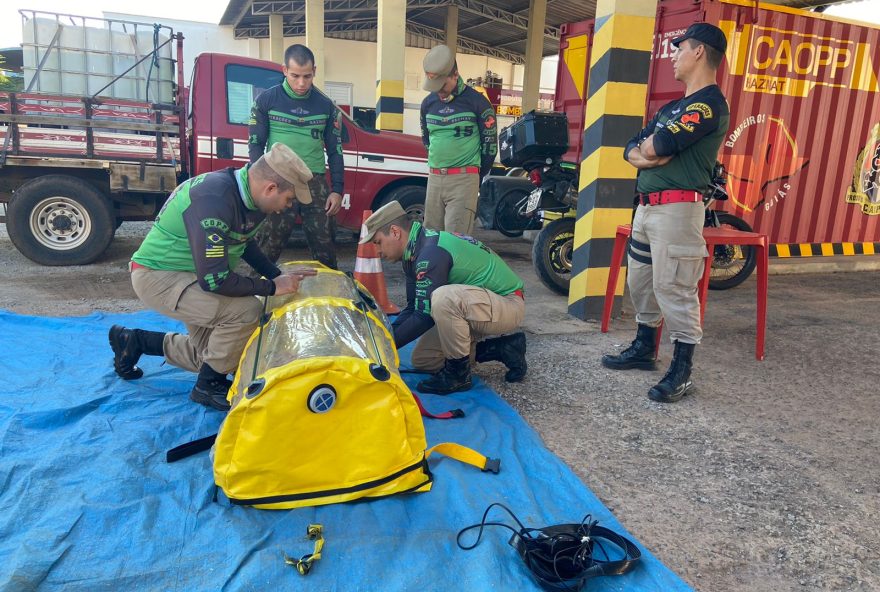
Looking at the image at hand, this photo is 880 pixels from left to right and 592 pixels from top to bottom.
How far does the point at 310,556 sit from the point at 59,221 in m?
5.47

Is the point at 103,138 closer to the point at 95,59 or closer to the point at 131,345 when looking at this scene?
the point at 95,59

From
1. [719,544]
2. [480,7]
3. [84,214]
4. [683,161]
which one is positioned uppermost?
[480,7]

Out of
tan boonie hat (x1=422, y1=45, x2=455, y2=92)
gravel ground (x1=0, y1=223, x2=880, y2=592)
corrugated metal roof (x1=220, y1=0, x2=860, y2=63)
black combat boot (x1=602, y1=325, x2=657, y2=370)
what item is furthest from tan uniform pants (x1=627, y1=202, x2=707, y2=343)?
corrugated metal roof (x1=220, y1=0, x2=860, y2=63)

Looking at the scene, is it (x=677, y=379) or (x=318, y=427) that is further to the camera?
(x=677, y=379)

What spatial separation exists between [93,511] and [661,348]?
351 centimetres

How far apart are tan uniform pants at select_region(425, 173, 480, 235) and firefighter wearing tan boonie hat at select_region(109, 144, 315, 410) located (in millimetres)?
2046

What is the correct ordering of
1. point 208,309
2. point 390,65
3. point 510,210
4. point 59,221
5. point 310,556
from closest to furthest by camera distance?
point 310,556
point 208,309
point 59,221
point 510,210
point 390,65

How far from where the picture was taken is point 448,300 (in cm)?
309

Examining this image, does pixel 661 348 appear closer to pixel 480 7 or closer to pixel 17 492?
pixel 17 492

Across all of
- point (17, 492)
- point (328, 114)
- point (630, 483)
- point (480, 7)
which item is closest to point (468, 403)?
point (630, 483)

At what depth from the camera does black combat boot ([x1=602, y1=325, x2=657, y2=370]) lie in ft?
12.2

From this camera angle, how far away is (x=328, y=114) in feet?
15.0

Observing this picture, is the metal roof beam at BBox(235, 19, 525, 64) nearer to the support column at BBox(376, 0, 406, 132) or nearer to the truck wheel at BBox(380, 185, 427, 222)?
the support column at BBox(376, 0, 406, 132)

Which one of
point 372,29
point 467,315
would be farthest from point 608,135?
point 372,29
